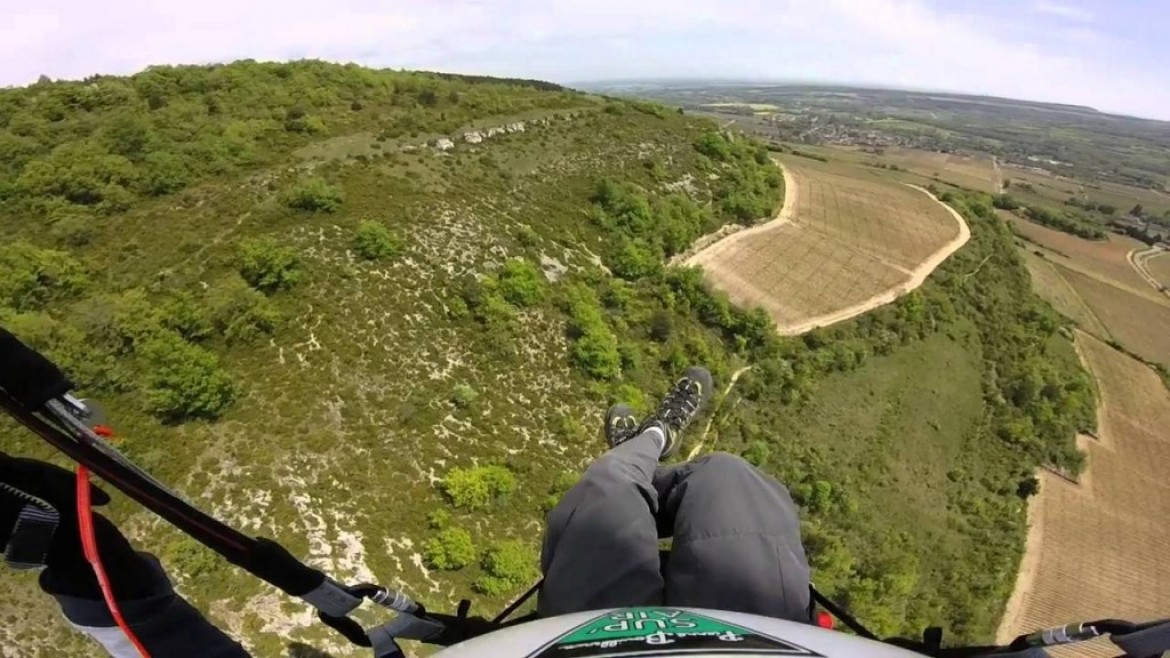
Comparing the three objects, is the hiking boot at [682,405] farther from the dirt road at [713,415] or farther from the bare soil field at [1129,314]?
the bare soil field at [1129,314]

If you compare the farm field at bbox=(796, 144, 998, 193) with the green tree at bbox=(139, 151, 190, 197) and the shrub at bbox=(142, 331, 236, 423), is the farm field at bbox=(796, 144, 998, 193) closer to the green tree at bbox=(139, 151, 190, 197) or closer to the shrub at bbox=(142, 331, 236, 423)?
the green tree at bbox=(139, 151, 190, 197)

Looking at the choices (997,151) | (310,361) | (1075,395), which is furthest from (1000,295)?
(997,151)

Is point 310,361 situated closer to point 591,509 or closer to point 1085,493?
point 591,509

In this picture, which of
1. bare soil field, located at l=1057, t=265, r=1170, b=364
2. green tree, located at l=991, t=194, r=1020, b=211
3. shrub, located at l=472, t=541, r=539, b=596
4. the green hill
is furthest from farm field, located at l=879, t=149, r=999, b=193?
shrub, located at l=472, t=541, r=539, b=596

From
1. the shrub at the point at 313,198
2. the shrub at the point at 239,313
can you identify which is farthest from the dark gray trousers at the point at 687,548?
the shrub at the point at 313,198

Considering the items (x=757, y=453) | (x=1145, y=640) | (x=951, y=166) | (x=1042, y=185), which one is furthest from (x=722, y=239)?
(x=1042, y=185)

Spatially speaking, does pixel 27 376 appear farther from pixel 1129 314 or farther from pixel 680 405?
pixel 1129 314
